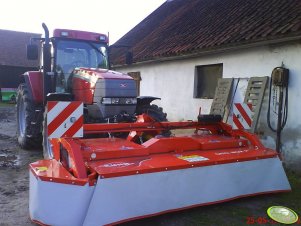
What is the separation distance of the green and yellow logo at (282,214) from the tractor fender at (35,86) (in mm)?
4750

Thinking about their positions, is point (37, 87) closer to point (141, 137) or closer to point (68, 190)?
point (141, 137)

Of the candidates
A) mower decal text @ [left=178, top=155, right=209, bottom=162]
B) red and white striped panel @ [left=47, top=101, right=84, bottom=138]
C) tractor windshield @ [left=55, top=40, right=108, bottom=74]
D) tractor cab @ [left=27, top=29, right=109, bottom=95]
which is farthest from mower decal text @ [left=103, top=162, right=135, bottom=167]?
tractor windshield @ [left=55, top=40, right=108, bottom=74]

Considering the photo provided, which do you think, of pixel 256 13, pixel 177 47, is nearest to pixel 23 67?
pixel 177 47

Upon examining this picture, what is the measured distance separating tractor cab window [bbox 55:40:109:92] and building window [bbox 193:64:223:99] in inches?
112

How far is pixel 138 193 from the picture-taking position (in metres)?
3.44

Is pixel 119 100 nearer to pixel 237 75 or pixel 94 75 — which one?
pixel 94 75

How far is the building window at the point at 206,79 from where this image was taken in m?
8.34

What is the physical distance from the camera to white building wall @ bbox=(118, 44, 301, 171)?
6113mm

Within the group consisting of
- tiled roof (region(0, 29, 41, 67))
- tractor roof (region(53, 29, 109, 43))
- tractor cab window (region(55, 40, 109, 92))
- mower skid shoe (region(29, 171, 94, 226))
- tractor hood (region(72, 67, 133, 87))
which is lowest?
mower skid shoe (region(29, 171, 94, 226))

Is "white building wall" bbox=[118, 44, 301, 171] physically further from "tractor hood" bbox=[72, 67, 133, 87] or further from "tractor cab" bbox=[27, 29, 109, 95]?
"tractor cab" bbox=[27, 29, 109, 95]

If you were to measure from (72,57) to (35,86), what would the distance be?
96 centimetres

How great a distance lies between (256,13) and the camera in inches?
314

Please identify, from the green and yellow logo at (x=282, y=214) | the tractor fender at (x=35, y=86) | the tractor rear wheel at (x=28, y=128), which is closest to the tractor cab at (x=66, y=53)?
the tractor fender at (x=35, y=86)

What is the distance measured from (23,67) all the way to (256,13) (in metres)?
25.0
